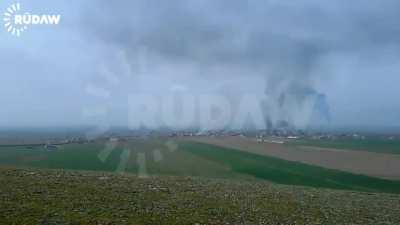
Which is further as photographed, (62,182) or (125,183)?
(125,183)

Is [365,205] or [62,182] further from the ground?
[62,182]

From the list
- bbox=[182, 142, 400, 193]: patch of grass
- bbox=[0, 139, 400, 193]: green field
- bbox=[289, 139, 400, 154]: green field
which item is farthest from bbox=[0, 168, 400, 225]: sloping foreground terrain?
bbox=[289, 139, 400, 154]: green field

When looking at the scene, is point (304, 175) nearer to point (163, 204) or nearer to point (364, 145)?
point (163, 204)

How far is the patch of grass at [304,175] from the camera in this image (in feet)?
179

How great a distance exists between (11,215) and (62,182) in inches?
467

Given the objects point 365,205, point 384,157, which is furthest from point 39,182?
point 384,157

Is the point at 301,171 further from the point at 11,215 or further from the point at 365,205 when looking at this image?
the point at 11,215

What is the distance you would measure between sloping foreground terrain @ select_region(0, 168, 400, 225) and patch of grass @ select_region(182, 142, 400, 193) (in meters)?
14.6

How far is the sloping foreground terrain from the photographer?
24.6 meters

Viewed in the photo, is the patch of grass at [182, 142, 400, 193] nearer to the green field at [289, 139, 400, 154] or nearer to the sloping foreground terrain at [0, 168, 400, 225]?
the sloping foreground terrain at [0, 168, 400, 225]

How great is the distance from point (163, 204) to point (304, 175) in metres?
39.4

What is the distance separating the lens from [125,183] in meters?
37.5

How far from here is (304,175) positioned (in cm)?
6397

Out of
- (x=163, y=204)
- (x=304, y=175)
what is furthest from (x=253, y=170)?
(x=163, y=204)
